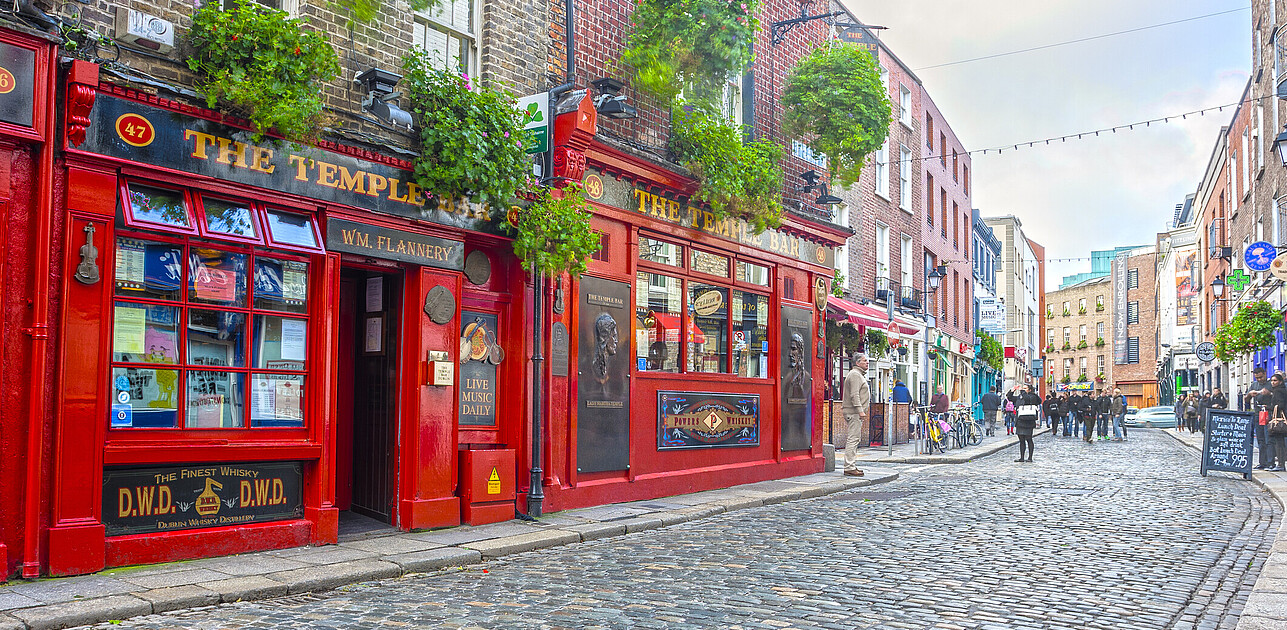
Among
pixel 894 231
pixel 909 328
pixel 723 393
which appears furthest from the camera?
pixel 894 231

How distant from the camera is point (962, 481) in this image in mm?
15195

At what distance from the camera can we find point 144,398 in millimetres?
7488

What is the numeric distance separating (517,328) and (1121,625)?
658 cm

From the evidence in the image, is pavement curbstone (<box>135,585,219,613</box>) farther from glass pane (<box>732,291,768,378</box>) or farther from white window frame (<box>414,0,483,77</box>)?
glass pane (<box>732,291,768,378</box>)

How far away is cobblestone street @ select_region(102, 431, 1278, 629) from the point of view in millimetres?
5895

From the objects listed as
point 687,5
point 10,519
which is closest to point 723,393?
point 687,5

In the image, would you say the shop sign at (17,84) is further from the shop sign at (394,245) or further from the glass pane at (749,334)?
the glass pane at (749,334)

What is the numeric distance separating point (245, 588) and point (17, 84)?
3.61 m

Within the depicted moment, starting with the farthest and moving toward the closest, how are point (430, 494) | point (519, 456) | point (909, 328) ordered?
1. point (909, 328)
2. point (519, 456)
3. point (430, 494)

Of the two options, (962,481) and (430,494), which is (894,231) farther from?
(430,494)

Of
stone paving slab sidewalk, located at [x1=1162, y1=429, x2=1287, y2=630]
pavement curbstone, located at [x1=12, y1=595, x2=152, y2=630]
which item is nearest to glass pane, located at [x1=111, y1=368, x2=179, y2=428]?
pavement curbstone, located at [x1=12, y1=595, x2=152, y2=630]

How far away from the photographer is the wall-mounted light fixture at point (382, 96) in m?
8.95

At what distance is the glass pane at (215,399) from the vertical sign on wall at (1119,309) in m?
72.5

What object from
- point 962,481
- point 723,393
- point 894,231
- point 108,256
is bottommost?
point 962,481
